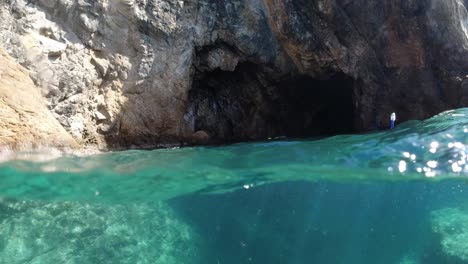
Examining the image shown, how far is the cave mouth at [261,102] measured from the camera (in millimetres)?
12695

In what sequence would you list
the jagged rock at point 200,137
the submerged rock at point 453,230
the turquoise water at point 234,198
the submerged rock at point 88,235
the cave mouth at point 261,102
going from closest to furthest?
the submerged rock at point 88,235 → the turquoise water at point 234,198 → the submerged rock at point 453,230 → the jagged rock at point 200,137 → the cave mouth at point 261,102

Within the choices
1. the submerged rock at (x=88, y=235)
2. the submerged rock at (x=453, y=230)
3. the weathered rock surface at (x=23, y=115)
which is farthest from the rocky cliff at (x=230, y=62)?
the submerged rock at (x=453, y=230)

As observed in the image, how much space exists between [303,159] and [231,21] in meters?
4.81

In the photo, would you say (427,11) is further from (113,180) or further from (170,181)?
(113,180)

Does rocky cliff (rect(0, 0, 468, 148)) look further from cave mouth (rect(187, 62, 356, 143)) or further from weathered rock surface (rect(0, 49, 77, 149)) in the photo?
weathered rock surface (rect(0, 49, 77, 149))

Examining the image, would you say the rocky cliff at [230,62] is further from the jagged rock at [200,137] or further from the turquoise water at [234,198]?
the turquoise water at [234,198]

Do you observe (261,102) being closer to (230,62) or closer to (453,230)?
(230,62)

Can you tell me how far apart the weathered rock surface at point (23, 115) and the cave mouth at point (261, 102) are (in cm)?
402

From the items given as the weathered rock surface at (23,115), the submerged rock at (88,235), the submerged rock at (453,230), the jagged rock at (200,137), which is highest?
the weathered rock surface at (23,115)

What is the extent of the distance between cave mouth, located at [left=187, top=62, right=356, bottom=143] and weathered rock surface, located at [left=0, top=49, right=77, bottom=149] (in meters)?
4.02

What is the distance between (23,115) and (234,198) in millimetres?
4929

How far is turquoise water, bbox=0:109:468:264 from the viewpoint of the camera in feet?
26.0

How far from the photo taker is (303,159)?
947 centimetres

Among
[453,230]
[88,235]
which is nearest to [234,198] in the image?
[88,235]
